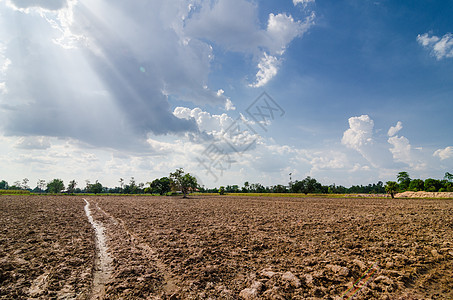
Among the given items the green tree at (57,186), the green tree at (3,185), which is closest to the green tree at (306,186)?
the green tree at (57,186)

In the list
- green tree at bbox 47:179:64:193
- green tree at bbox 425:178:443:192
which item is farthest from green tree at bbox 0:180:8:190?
green tree at bbox 425:178:443:192

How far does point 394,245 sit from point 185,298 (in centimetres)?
778

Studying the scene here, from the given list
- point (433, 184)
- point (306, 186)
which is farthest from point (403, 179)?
point (306, 186)

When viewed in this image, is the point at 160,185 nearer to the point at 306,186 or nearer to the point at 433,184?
the point at 306,186

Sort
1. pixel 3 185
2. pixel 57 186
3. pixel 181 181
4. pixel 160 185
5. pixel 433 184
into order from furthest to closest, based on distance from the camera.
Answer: pixel 3 185
pixel 57 186
pixel 160 185
pixel 433 184
pixel 181 181

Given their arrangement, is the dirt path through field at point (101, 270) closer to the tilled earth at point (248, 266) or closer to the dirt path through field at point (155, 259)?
the tilled earth at point (248, 266)

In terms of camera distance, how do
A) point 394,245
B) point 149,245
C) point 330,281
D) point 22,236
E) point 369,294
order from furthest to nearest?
point 22,236 < point 149,245 < point 394,245 < point 330,281 < point 369,294

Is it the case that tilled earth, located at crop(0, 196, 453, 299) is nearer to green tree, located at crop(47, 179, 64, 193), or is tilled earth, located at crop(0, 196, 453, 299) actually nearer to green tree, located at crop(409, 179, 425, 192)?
green tree, located at crop(409, 179, 425, 192)

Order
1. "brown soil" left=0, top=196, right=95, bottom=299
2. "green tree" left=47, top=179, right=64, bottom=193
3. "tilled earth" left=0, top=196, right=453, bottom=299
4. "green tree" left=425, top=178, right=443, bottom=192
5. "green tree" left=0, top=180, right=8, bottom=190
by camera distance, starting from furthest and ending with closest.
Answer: "green tree" left=0, top=180, right=8, bottom=190 < "green tree" left=47, top=179, right=64, bottom=193 < "green tree" left=425, top=178, right=443, bottom=192 < "brown soil" left=0, top=196, right=95, bottom=299 < "tilled earth" left=0, top=196, right=453, bottom=299

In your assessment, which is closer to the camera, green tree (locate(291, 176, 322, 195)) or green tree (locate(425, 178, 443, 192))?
green tree (locate(425, 178, 443, 192))

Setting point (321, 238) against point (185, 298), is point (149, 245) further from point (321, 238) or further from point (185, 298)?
point (321, 238)

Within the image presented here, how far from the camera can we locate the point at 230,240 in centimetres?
861

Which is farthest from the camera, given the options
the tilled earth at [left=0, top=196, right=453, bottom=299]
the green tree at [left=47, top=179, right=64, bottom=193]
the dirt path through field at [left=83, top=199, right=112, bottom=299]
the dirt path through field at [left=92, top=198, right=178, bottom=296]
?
the green tree at [left=47, top=179, right=64, bottom=193]

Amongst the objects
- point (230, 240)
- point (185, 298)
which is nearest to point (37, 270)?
point (185, 298)
